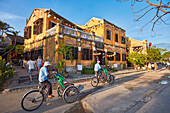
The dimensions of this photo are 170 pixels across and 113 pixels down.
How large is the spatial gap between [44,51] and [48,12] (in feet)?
17.7

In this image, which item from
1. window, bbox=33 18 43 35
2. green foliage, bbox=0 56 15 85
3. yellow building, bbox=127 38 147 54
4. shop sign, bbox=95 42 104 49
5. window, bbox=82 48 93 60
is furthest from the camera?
yellow building, bbox=127 38 147 54

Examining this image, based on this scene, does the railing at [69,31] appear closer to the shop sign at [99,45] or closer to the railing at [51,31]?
the railing at [51,31]

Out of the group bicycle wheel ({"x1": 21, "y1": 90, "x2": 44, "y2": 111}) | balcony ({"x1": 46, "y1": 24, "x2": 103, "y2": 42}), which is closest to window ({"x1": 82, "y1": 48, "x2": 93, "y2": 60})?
balcony ({"x1": 46, "y1": 24, "x2": 103, "y2": 42})

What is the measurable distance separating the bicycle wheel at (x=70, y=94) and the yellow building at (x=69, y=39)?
6.65 metres

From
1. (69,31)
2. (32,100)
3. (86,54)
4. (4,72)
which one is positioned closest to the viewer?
(32,100)

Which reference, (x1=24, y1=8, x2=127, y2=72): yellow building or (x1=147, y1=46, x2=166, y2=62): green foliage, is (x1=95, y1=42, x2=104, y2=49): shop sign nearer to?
(x1=24, y1=8, x2=127, y2=72): yellow building

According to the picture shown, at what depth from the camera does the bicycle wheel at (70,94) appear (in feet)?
12.7

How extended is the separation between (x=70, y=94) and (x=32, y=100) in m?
1.46

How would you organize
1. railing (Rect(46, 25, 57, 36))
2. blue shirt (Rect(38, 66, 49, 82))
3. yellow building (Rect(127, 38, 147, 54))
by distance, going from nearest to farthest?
blue shirt (Rect(38, 66, 49, 82)) < railing (Rect(46, 25, 57, 36)) < yellow building (Rect(127, 38, 147, 54))

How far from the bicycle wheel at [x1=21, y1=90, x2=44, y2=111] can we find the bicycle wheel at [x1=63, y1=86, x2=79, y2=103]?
3.07 feet

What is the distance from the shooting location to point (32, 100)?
137 inches

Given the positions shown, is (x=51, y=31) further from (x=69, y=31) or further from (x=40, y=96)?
(x=40, y=96)

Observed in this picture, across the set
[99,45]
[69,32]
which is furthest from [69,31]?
[99,45]

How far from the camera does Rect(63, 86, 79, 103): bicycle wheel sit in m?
3.87
